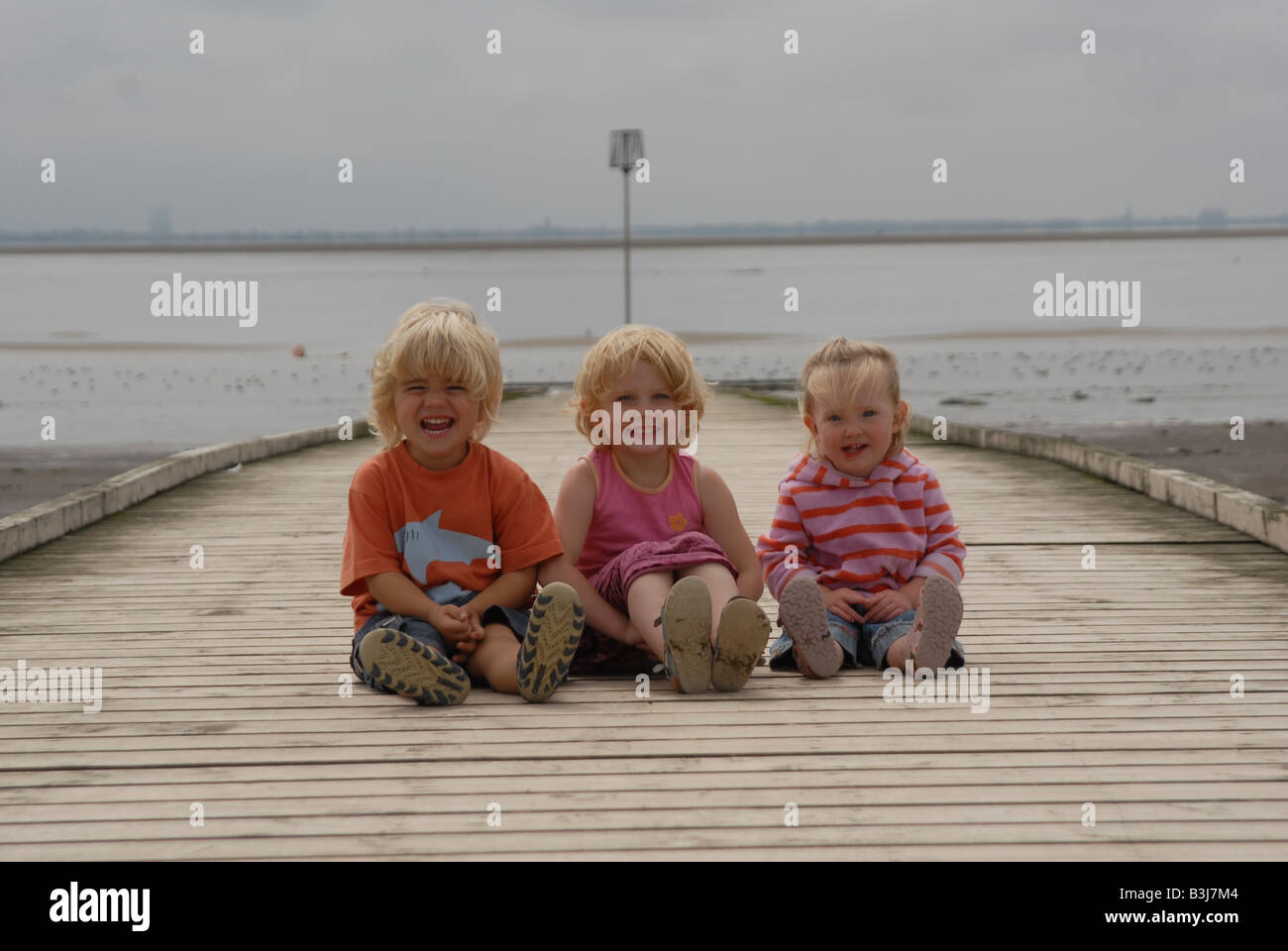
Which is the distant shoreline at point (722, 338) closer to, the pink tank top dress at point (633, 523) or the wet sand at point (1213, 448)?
the wet sand at point (1213, 448)

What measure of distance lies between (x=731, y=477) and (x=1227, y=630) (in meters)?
4.69

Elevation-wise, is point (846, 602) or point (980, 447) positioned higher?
point (980, 447)

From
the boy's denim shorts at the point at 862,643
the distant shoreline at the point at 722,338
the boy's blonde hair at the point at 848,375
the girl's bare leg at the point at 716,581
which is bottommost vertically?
the boy's denim shorts at the point at 862,643

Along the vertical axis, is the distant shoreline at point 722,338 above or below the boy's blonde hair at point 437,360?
above

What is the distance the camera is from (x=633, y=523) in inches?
167

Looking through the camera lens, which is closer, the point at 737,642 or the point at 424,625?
the point at 737,642

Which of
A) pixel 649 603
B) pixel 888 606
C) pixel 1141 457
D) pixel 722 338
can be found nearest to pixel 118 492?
pixel 649 603

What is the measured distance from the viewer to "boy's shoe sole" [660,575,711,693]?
3.71 metres

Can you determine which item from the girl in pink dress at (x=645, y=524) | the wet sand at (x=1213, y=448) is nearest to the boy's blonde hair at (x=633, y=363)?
the girl in pink dress at (x=645, y=524)

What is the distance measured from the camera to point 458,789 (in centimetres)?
316

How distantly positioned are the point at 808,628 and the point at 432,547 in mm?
1080

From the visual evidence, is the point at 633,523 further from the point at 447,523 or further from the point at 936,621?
the point at 936,621

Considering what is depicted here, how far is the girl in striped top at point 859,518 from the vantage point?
4199 millimetres

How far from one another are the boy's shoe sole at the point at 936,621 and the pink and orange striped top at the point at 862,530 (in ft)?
1.09
